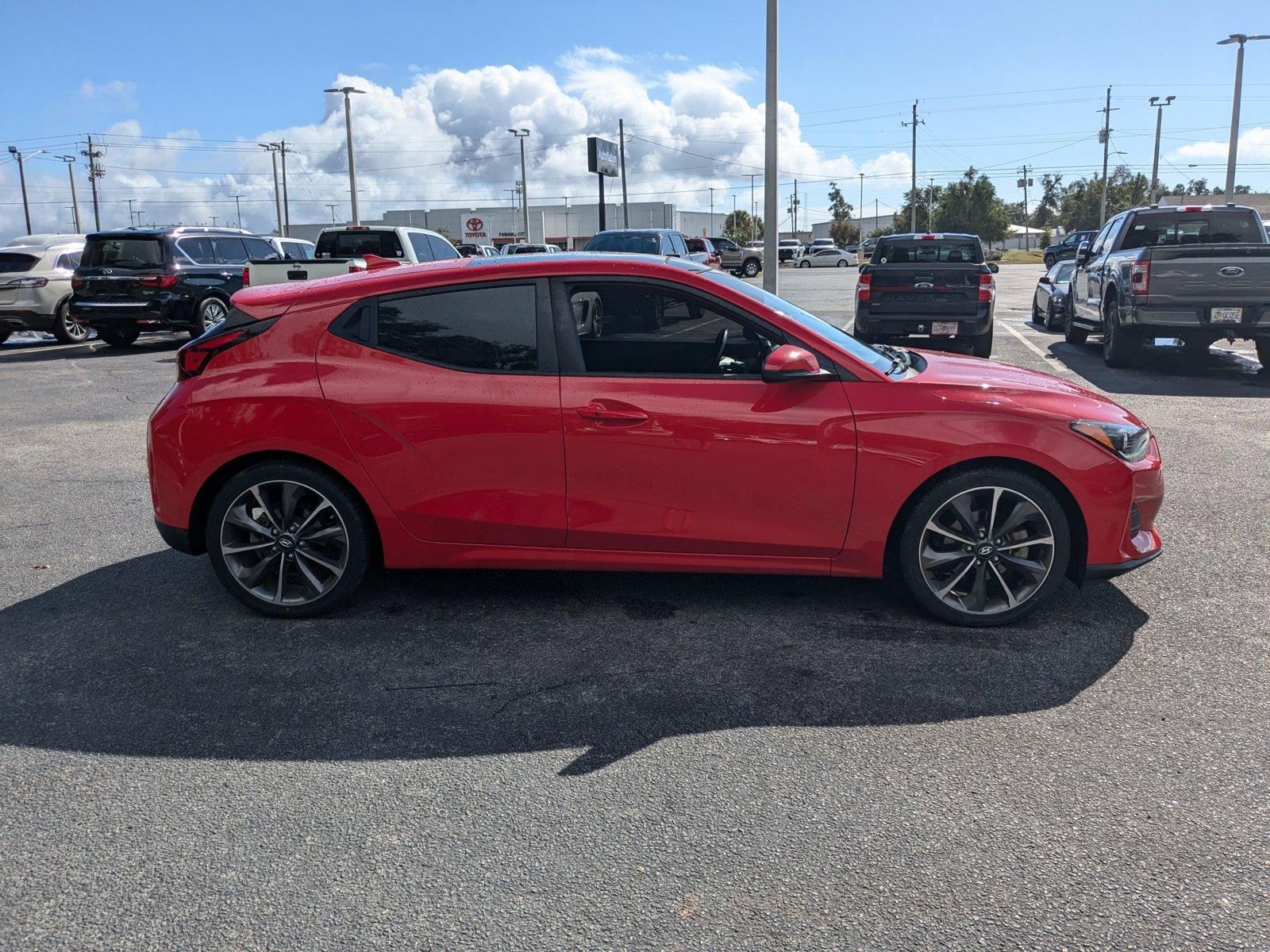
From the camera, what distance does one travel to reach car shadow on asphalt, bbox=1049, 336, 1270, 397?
38.8 ft

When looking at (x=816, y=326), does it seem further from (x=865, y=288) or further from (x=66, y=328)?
(x=66, y=328)

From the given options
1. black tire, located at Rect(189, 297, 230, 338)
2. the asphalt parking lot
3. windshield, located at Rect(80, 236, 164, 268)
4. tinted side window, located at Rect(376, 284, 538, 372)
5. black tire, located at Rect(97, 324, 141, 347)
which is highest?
windshield, located at Rect(80, 236, 164, 268)

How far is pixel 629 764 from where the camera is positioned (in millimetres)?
3469

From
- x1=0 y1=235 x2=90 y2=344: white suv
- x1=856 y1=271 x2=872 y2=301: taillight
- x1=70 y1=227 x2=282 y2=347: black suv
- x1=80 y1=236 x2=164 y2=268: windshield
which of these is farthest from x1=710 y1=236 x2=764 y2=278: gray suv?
x1=856 y1=271 x2=872 y2=301: taillight

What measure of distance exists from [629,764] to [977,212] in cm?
10449

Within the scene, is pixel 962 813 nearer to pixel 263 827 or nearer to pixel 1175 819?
pixel 1175 819

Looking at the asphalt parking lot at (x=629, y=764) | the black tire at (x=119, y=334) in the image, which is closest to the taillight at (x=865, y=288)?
the asphalt parking lot at (x=629, y=764)

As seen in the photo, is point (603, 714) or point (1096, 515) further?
point (1096, 515)

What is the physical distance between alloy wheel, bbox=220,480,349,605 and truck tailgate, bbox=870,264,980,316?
1017 centimetres

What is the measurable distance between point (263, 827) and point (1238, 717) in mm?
3268

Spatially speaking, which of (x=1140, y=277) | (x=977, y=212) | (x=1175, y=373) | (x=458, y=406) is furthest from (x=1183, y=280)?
(x=977, y=212)

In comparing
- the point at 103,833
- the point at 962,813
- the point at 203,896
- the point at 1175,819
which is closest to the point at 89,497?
the point at 103,833

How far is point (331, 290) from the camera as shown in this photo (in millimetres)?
4781

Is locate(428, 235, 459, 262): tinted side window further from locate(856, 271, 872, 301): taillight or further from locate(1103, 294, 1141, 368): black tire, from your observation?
locate(1103, 294, 1141, 368): black tire
